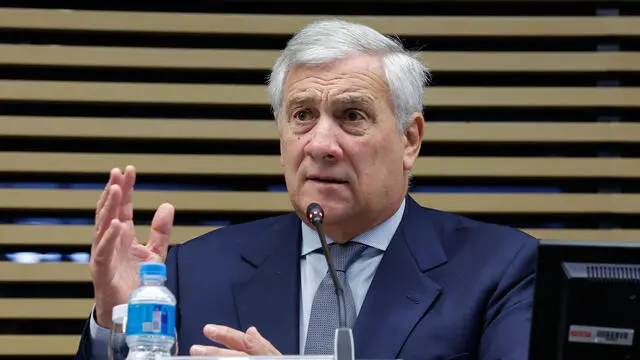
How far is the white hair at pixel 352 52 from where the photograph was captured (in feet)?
9.50

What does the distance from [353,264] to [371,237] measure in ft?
0.34

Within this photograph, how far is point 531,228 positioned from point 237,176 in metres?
1.14

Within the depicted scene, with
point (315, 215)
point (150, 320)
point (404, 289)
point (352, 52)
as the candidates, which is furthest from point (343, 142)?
point (150, 320)

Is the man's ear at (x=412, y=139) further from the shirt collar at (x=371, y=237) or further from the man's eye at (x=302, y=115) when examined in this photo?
the man's eye at (x=302, y=115)

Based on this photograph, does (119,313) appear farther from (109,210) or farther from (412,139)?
(412,139)

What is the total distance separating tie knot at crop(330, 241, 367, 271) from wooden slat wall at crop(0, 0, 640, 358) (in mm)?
961

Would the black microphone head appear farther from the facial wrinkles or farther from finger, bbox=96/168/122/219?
the facial wrinkles

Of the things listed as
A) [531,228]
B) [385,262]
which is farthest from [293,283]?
[531,228]

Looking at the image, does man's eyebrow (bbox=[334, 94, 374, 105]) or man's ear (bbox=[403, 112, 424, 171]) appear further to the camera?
man's ear (bbox=[403, 112, 424, 171])

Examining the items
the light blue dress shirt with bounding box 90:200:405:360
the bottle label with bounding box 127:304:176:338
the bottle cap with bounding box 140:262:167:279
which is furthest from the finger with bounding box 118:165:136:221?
the light blue dress shirt with bounding box 90:200:405:360

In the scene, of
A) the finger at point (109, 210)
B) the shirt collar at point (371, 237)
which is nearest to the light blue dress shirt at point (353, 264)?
the shirt collar at point (371, 237)

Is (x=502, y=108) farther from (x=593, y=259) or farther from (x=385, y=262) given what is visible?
(x=593, y=259)

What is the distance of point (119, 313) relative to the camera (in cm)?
216

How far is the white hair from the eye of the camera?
2.90 metres
